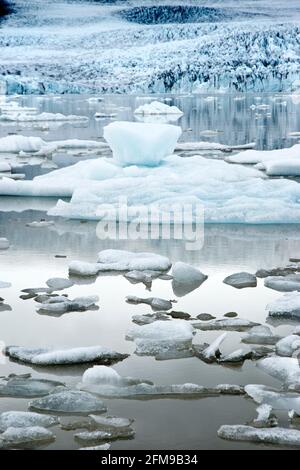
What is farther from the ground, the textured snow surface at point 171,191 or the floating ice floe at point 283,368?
the floating ice floe at point 283,368

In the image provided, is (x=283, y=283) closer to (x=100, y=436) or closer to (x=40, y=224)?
(x=100, y=436)

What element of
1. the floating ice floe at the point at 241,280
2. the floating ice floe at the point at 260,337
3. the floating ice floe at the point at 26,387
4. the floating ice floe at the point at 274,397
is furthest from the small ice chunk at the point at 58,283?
the floating ice floe at the point at 274,397

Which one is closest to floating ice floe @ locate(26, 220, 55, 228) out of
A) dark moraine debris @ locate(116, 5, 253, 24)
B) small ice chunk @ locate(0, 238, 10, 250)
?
small ice chunk @ locate(0, 238, 10, 250)

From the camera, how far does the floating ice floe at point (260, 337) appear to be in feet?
11.4

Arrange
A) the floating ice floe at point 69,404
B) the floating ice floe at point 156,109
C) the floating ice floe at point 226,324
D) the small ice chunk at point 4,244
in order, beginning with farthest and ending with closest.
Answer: the floating ice floe at point 156,109, the small ice chunk at point 4,244, the floating ice floe at point 226,324, the floating ice floe at point 69,404

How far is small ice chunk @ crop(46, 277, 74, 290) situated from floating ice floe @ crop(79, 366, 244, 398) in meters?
1.42

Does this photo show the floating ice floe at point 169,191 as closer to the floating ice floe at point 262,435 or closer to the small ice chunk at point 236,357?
the small ice chunk at point 236,357

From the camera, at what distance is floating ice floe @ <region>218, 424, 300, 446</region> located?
99.7 inches

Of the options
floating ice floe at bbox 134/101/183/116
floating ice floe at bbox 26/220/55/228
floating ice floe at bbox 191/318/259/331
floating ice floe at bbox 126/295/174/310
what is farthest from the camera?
floating ice floe at bbox 134/101/183/116

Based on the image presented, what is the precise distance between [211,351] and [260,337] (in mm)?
314

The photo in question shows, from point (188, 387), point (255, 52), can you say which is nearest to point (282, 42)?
point (255, 52)

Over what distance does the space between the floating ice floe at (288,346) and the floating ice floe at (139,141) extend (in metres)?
5.44

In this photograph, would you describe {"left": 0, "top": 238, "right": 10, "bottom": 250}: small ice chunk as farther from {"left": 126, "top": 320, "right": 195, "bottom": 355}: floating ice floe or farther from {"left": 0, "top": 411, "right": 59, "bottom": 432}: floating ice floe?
{"left": 0, "top": 411, "right": 59, "bottom": 432}: floating ice floe

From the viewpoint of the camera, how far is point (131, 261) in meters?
4.83
